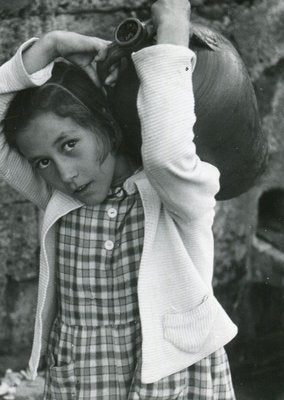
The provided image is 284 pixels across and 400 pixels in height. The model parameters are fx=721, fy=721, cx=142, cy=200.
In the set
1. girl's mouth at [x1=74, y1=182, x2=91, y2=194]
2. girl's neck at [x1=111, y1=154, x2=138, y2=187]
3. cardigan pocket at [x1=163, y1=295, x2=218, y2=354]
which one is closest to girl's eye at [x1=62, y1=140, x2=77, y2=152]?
girl's mouth at [x1=74, y1=182, x2=91, y2=194]

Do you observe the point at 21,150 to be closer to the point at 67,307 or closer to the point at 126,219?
the point at 126,219

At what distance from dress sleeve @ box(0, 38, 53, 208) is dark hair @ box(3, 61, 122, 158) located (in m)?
0.04

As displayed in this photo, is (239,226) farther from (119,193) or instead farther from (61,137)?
(61,137)

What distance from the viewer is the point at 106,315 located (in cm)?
249

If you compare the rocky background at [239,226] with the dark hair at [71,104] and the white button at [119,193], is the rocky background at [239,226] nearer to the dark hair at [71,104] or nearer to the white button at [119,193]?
the dark hair at [71,104]

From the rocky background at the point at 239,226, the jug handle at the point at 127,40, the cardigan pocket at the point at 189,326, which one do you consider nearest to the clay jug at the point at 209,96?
the jug handle at the point at 127,40

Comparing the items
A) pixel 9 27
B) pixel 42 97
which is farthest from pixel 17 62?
pixel 9 27

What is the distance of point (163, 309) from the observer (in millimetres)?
2387

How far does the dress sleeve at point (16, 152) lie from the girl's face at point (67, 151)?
155mm

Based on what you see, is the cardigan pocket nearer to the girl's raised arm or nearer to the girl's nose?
the girl's raised arm

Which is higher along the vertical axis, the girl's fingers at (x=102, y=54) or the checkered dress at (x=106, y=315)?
the girl's fingers at (x=102, y=54)

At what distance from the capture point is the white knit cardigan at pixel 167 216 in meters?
2.11

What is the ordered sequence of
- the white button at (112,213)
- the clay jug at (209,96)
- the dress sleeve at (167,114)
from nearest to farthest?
the dress sleeve at (167,114) < the clay jug at (209,96) < the white button at (112,213)

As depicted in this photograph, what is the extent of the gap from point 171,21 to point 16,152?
2.54 feet
